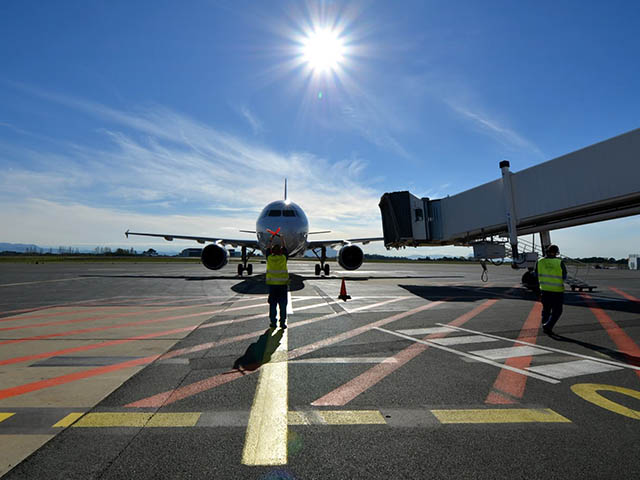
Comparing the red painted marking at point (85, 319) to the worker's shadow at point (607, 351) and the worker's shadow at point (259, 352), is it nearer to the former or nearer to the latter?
the worker's shadow at point (259, 352)

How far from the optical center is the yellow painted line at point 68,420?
2.89m

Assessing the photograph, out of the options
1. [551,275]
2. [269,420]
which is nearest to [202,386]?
[269,420]

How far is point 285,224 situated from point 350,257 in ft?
15.3

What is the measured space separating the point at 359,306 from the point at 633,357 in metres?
6.13

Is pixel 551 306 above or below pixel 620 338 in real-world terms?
above

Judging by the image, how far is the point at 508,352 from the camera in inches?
208

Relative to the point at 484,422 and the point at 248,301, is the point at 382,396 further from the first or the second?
the point at 248,301

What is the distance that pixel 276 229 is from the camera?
1809 centimetres

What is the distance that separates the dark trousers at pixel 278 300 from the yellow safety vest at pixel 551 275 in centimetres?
549

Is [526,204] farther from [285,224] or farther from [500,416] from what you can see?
[500,416]

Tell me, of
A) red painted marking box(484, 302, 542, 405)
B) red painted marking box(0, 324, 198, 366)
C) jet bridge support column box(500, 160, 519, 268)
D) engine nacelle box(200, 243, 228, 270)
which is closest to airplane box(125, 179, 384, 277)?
engine nacelle box(200, 243, 228, 270)

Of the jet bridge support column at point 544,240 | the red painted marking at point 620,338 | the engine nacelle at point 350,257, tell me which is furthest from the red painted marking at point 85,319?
the jet bridge support column at point 544,240

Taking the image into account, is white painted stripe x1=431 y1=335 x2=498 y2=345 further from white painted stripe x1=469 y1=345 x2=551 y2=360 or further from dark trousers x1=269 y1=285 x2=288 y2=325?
dark trousers x1=269 y1=285 x2=288 y2=325

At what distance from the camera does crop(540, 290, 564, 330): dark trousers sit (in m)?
6.67
